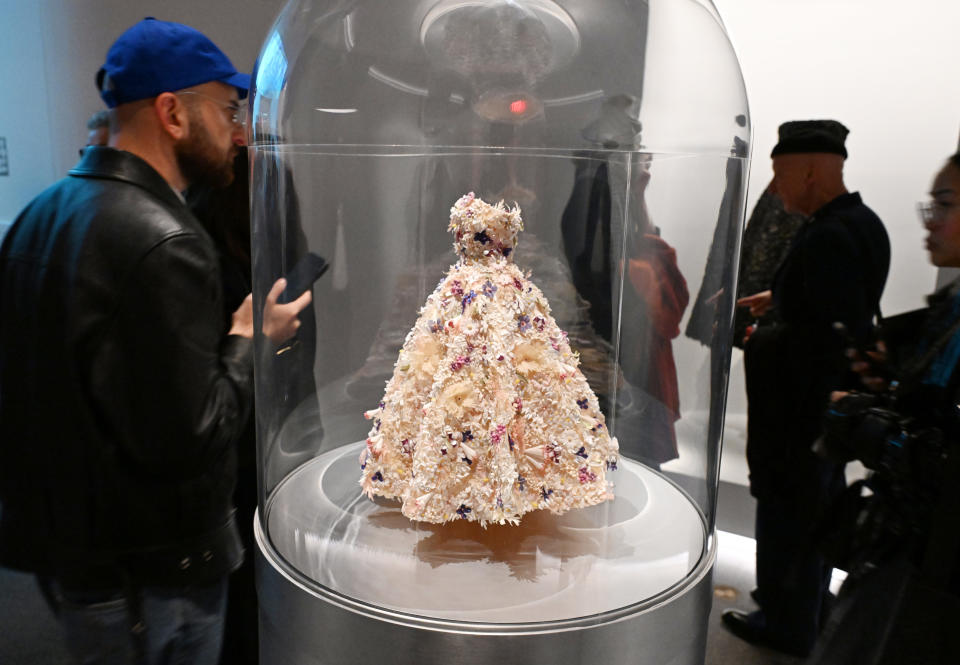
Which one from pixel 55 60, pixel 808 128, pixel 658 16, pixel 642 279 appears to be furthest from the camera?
pixel 55 60

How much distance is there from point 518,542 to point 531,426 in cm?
21

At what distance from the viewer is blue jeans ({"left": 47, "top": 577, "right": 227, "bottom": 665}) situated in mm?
1268

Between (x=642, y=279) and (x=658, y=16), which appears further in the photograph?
(x=642, y=279)

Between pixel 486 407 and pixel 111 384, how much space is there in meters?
0.62

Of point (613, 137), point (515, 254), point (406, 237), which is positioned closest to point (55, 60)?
point (406, 237)

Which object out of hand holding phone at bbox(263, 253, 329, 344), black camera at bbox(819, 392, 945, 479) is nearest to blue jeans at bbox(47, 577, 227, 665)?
hand holding phone at bbox(263, 253, 329, 344)

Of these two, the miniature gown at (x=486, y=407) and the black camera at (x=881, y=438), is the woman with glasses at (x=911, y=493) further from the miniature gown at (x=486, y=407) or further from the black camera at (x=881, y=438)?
the miniature gown at (x=486, y=407)

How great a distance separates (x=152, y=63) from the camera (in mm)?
1329

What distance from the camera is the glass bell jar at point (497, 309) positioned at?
3.97 feet

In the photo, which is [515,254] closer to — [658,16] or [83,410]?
[658,16]

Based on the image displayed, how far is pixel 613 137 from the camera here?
54.1 inches

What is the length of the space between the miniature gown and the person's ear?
533mm

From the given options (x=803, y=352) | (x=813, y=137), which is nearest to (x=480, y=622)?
(x=803, y=352)

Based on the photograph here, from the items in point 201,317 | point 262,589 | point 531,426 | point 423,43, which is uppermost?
point 423,43
